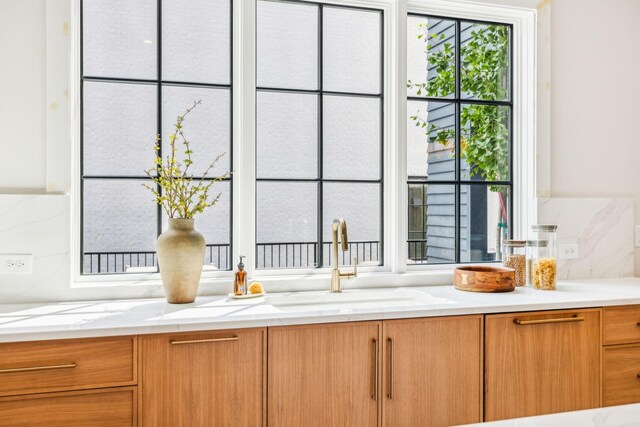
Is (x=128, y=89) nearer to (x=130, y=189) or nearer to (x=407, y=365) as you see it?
(x=130, y=189)

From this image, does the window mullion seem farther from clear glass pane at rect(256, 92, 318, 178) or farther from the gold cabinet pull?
the gold cabinet pull

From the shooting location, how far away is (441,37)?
2809 mm

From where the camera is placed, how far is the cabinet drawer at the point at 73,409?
5.31 feet

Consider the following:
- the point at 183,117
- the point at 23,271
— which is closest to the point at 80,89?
the point at 183,117

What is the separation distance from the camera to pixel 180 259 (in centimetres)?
204

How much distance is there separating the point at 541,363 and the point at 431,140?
1298mm

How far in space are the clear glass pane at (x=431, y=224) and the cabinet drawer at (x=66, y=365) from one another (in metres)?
1.59

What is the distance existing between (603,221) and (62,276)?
2.86 metres

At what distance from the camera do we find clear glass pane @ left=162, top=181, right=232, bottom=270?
2.45 meters

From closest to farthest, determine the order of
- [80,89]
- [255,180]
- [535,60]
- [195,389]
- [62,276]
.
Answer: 1. [195,389]
2. [62,276]
3. [80,89]
4. [255,180]
5. [535,60]

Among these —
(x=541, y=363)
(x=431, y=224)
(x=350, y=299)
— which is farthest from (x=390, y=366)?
(x=431, y=224)

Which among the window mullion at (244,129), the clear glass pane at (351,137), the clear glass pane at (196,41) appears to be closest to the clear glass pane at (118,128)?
the clear glass pane at (196,41)

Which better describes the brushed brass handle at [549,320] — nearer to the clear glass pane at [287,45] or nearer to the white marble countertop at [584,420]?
the white marble countertop at [584,420]

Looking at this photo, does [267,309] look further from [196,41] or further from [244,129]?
[196,41]
